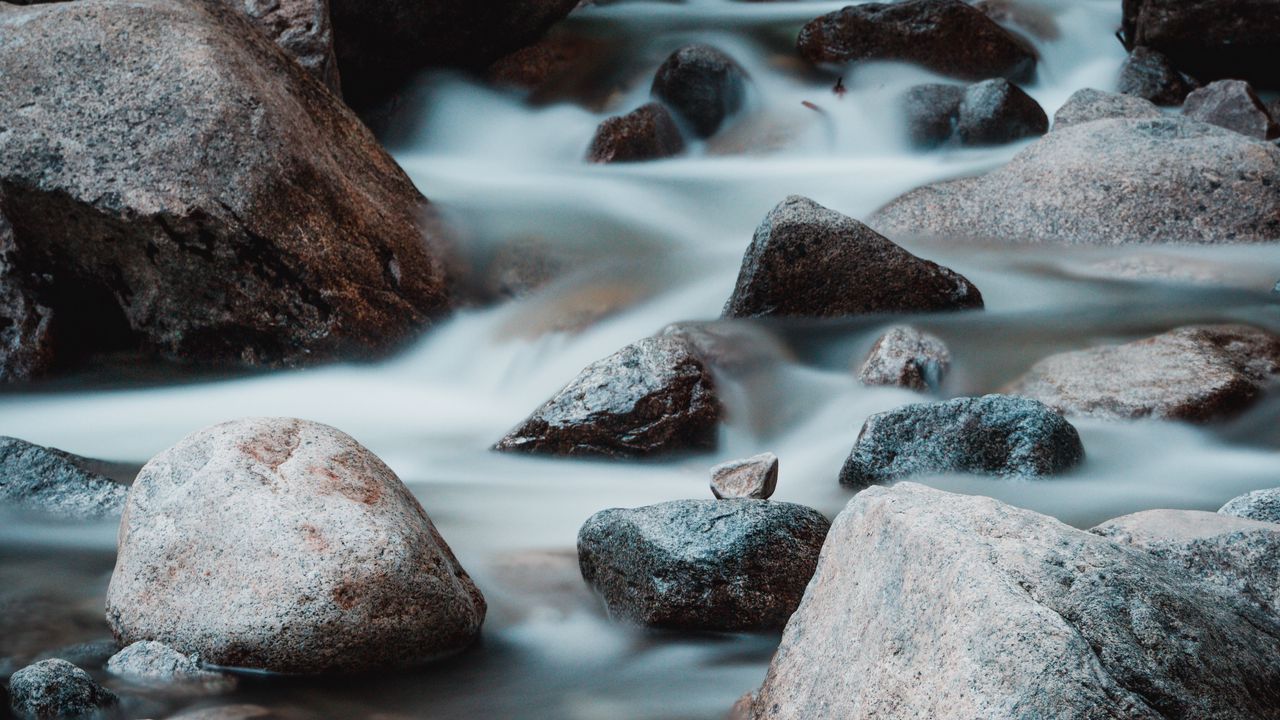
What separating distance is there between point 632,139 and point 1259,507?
280 inches

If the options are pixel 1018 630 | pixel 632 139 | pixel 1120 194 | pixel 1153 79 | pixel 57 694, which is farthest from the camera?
pixel 1153 79

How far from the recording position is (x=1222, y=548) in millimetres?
2729

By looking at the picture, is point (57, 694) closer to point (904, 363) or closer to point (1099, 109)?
point (904, 363)

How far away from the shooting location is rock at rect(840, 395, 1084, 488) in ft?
14.3

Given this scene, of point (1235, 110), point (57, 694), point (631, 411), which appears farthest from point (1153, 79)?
point (57, 694)

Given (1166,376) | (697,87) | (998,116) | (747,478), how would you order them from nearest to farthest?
(747,478), (1166,376), (998,116), (697,87)

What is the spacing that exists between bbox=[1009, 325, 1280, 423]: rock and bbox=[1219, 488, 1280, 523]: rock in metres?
1.70

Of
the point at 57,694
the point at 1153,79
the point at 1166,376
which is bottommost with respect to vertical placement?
the point at 57,694

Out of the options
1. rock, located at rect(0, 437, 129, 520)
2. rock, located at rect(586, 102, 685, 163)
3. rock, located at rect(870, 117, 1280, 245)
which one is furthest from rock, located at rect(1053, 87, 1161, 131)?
rock, located at rect(0, 437, 129, 520)

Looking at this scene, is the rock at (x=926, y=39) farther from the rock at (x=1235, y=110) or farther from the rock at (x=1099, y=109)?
the rock at (x=1099, y=109)

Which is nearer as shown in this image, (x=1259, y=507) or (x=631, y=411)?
(x=1259, y=507)

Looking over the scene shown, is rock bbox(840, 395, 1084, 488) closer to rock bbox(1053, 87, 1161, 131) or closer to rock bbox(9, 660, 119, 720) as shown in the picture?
rock bbox(9, 660, 119, 720)

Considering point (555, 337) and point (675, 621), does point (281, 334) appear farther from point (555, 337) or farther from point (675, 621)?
point (675, 621)

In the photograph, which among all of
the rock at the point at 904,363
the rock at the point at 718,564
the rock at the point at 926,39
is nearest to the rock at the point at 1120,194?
the rock at the point at 904,363
